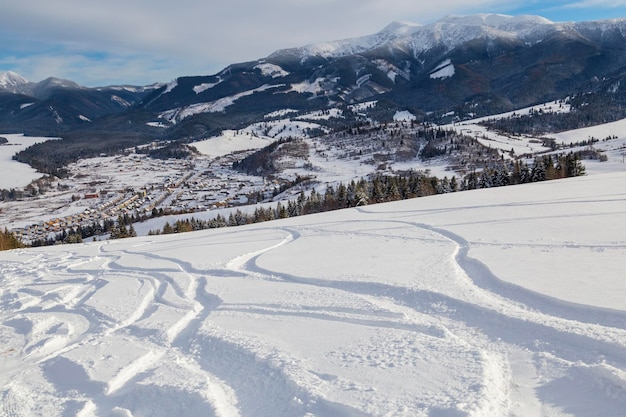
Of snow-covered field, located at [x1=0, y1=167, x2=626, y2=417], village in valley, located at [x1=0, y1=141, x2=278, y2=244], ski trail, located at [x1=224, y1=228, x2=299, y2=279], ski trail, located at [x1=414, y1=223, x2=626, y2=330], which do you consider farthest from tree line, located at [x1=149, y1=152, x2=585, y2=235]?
ski trail, located at [x1=414, y1=223, x2=626, y2=330]

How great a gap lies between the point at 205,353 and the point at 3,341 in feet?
20.1

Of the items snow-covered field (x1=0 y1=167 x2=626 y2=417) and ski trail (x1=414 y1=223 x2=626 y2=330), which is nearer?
snow-covered field (x1=0 y1=167 x2=626 y2=417)

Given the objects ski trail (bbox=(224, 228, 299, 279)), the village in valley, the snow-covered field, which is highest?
the snow-covered field

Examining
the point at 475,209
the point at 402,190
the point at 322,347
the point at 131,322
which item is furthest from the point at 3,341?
the point at 402,190

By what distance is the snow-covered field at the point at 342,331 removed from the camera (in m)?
Result: 6.11

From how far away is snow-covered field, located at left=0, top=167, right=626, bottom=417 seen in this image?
611 centimetres

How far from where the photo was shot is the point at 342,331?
8.76 metres

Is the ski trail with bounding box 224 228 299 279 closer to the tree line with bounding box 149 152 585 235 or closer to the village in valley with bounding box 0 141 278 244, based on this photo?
the tree line with bounding box 149 152 585 235

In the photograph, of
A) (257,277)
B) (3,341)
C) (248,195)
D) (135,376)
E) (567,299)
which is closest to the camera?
(135,376)

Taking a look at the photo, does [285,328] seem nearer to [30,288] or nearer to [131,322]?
[131,322]

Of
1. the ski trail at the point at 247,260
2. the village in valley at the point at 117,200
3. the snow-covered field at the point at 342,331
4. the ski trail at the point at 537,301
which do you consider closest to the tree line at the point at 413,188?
the ski trail at the point at 247,260

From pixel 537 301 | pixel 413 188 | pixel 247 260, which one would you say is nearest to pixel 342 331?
pixel 537 301

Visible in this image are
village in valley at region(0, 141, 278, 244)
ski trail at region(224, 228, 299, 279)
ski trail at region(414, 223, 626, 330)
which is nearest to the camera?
ski trail at region(414, 223, 626, 330)

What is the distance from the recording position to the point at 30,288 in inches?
636
